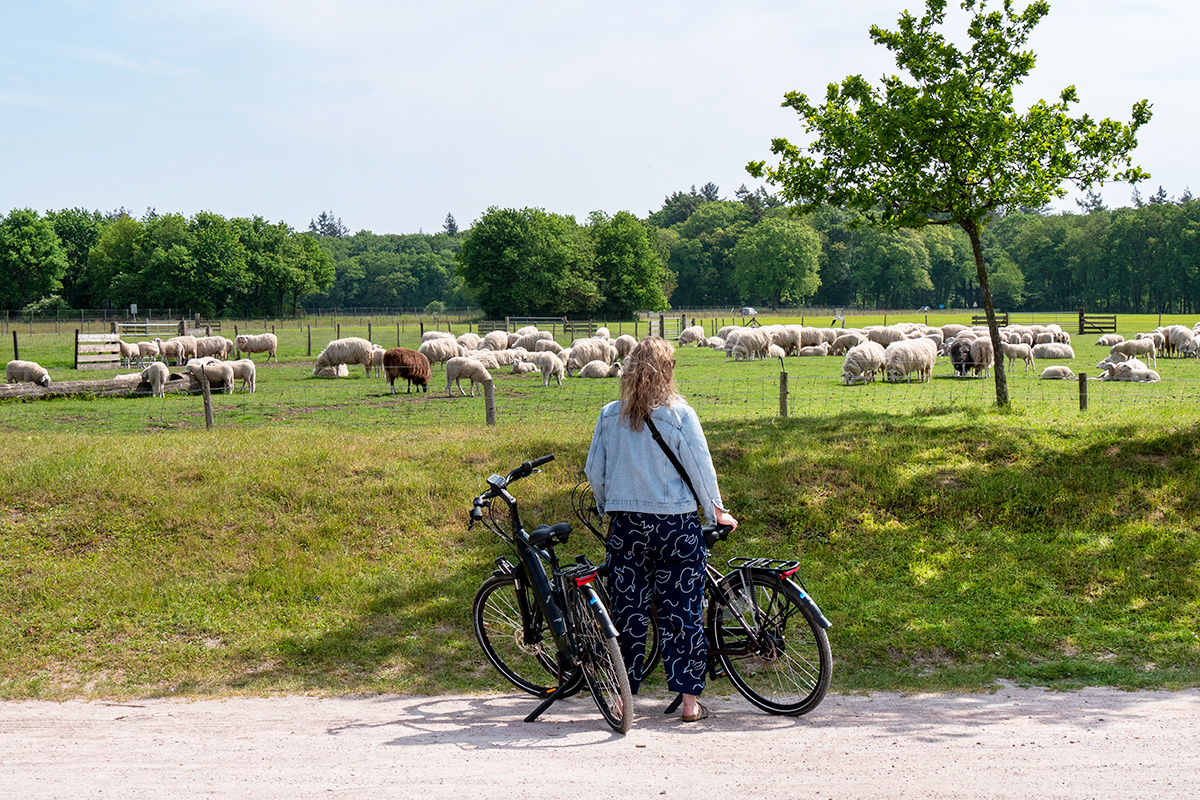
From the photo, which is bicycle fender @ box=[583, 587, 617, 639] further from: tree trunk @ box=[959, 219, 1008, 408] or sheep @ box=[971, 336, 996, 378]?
sheep @ box=[971, 336, 996, 378]

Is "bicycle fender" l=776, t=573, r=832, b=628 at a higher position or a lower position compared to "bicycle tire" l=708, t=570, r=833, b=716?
higher

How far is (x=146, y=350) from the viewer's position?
40438 mm

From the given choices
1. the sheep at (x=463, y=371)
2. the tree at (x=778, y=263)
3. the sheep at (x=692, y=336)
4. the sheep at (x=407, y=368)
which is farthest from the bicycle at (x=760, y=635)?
the tree at (x=778, y=263)

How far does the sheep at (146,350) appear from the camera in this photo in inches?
1579

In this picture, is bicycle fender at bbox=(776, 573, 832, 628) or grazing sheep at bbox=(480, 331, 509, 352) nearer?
bicycle fender at bbox=(776, 573, 832, 628)

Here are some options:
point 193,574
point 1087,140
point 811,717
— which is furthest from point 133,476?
point 1087,140

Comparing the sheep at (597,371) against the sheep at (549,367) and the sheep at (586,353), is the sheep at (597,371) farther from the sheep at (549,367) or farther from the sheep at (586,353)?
the sheep at (549,367)

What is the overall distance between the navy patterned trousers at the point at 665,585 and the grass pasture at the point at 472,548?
1028 mm

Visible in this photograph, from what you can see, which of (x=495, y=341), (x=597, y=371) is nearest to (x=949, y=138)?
(x=597, y=371)

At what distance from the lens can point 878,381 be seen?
99.7 ft

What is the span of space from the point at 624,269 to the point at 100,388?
233 ft

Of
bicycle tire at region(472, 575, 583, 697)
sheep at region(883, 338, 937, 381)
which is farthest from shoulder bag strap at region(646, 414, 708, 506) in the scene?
sheep at region(883, 338, 937, 381)

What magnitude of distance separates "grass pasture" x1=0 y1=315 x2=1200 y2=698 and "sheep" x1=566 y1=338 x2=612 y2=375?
2307 cm

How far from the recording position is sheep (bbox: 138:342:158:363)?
4011cm
